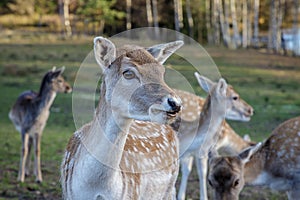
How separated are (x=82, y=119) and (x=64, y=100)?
36.7ft

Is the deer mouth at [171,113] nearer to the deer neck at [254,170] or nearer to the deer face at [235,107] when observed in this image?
the deer neck at [254,170]

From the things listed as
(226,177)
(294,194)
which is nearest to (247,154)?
(226,177)

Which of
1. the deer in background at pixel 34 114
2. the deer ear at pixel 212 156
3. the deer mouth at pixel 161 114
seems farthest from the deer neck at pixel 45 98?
the deer mouth at pixel 161 114

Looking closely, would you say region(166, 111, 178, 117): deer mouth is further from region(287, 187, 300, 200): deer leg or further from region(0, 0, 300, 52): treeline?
region(0, 0, 300, 52): treeline

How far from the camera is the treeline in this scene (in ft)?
107

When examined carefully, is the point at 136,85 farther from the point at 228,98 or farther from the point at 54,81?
the point at 54,81

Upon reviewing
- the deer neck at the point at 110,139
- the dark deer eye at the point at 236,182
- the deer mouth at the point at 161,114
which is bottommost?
the dark deer eye at the point at 236,182

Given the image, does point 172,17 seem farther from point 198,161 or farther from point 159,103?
point 159,103

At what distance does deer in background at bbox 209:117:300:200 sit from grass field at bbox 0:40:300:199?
1.10m

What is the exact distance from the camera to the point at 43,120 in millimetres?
9422

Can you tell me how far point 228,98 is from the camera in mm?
9008

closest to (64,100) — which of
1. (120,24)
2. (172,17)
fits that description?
(120,24)

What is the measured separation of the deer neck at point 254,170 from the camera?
21.6 ft

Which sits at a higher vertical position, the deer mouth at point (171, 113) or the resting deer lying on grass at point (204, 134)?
the deer mouth at point (171, 113)
